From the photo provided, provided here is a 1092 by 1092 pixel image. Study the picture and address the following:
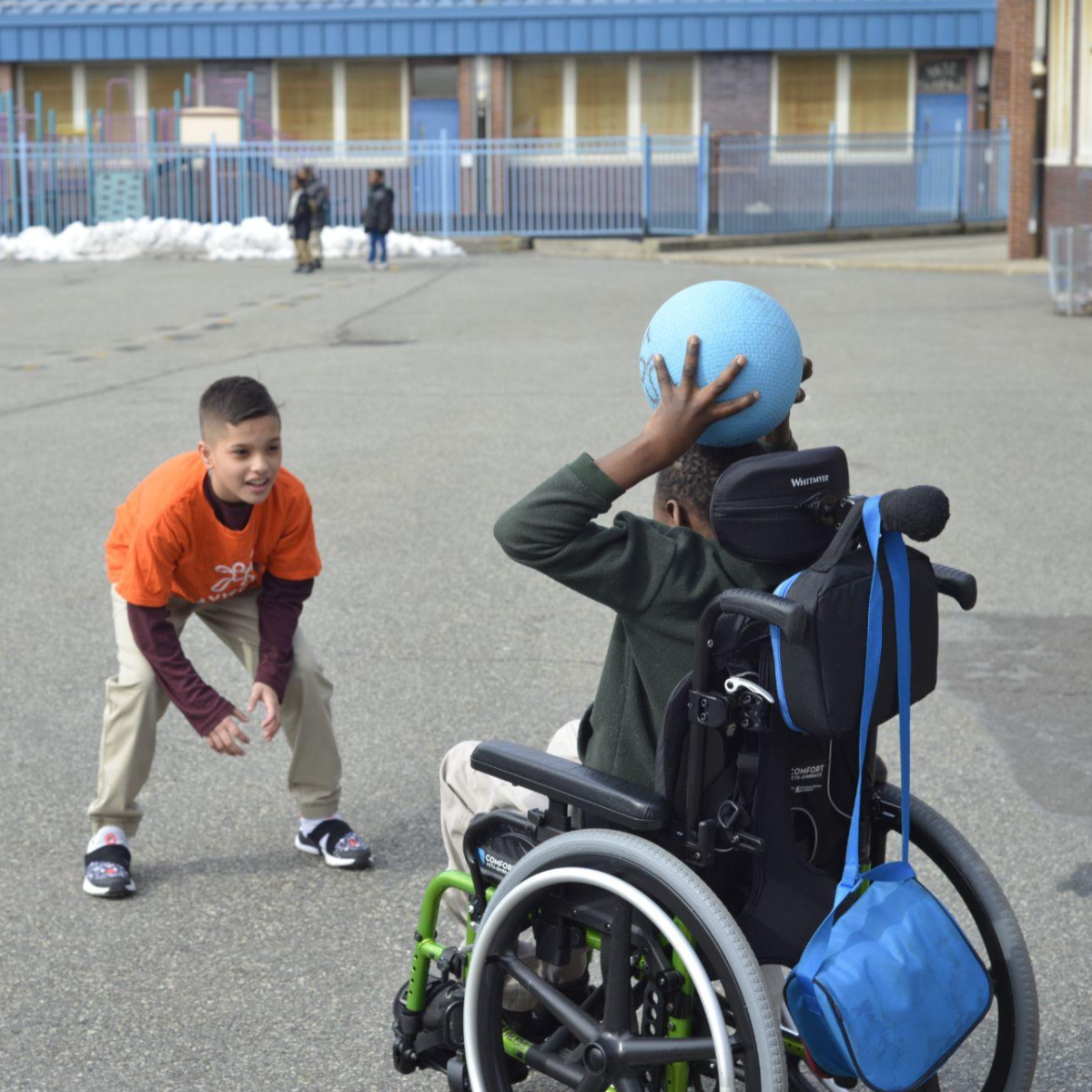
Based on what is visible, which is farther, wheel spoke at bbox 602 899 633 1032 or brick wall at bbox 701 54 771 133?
brick wall at bbox 701 54 771 133

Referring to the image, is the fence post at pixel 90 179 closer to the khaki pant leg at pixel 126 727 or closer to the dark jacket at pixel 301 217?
the dark jacket at pixel 301 217

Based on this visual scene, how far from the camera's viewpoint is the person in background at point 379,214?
28.0 m

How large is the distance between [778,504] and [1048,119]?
1011 inches

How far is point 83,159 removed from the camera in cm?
3581

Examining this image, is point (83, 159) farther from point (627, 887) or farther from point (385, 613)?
point (627, 887)

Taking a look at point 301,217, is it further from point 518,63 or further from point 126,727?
point 126,727

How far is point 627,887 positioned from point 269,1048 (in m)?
1.29

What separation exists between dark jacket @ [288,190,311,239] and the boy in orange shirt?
23.5m

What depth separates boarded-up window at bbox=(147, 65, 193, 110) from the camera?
1554 inches

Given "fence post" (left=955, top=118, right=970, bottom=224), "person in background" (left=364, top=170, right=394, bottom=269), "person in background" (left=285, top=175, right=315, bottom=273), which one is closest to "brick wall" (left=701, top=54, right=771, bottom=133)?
"fence post" (left=955, top=118, right=970, bottom=224)

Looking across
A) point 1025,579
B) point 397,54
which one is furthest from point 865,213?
point 1025,579

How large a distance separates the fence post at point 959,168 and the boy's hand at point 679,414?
111 ft

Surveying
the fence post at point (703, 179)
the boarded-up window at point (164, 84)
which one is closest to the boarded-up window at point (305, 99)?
the boarded-up window at point (164, 84)

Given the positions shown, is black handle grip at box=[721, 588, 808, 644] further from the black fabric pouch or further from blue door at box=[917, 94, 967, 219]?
blue door at box=[917, 94, 967, 219]
